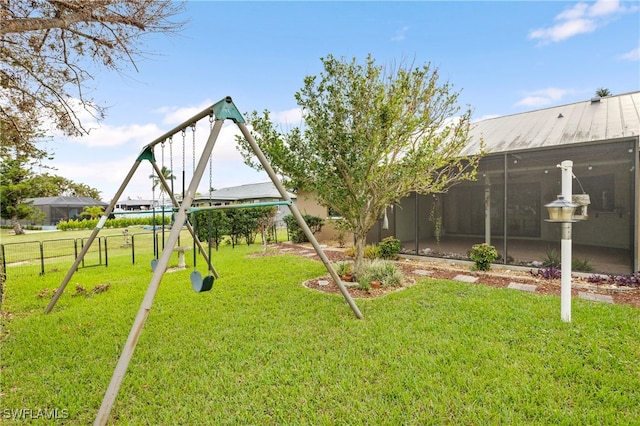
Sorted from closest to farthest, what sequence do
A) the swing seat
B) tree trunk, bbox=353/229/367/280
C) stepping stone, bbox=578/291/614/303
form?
the swing seat, stepping stone, bbox=578/291/614/303, tree trunk, bbox=353/229/367/280

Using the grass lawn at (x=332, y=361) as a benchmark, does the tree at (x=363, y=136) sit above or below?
above

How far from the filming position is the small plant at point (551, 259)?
6.81 meters

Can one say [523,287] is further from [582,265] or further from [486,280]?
[582,265]

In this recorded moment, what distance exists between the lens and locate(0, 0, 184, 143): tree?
12.4 ft

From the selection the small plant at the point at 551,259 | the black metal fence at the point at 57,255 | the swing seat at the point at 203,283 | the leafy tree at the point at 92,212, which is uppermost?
the leafy tree at the point at 92,212

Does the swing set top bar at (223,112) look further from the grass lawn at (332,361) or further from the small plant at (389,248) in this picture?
the small plant at (389,248)

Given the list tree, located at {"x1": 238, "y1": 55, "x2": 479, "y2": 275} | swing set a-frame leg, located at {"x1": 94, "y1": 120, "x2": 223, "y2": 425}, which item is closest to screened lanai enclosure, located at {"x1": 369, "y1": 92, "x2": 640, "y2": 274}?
tree, located at {"x1": 238, "y1": 55, "x2": 479, "y2": 275}

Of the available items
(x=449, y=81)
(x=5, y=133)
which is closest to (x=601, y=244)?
(x=449, y=81)

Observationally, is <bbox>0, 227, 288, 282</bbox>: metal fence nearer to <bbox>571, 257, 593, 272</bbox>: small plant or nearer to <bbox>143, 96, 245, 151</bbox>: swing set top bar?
<bbox>143, 96, 245, 151</bbox>: swing set top bar

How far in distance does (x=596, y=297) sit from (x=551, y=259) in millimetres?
1976

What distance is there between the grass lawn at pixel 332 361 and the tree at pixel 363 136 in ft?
6.83

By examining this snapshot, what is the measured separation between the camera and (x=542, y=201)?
7441 mm

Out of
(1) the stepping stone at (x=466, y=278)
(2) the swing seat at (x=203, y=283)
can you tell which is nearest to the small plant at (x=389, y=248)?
(1) the stepping stone at (x=466, y=278)

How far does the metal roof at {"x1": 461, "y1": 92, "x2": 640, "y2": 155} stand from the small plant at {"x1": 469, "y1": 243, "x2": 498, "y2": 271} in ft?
8.03
